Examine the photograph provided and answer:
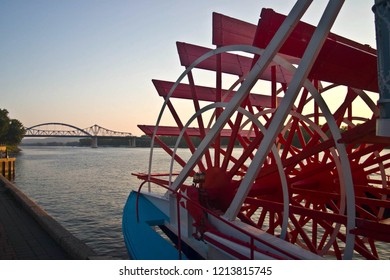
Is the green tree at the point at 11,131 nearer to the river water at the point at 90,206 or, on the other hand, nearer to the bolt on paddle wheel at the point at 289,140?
the river water at the point at 90,206

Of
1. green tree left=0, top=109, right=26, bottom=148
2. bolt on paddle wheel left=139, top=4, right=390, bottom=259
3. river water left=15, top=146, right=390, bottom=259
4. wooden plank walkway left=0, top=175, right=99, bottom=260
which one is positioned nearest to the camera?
bolt on paddle wheel left=139, top=4, right=390, bottom=259

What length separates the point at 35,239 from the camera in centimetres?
550

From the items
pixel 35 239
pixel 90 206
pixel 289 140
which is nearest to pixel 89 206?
pixel 90 206

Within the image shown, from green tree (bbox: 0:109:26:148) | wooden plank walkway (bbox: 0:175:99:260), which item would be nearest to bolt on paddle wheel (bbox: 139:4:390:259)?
wooden plank walkway (bbox: 0:175:99:260)

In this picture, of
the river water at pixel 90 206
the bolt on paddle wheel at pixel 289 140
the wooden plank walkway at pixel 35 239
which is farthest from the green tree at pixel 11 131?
the bolt on paddle wheel at pixel 289 140

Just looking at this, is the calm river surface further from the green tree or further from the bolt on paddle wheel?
the green tree

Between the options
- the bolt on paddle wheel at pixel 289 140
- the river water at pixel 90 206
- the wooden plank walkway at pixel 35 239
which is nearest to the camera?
the bolt on paddle wheel at pixel 289 140

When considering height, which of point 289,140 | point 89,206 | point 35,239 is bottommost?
point 89,206

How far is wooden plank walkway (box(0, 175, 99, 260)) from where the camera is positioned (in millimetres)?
4727

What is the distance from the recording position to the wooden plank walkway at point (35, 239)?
15.5 feet

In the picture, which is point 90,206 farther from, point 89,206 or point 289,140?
point 289,140

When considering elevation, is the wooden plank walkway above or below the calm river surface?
above

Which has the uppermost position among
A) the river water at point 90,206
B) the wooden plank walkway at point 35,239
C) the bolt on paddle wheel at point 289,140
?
the bolt on paddle wheel at point 289,140
